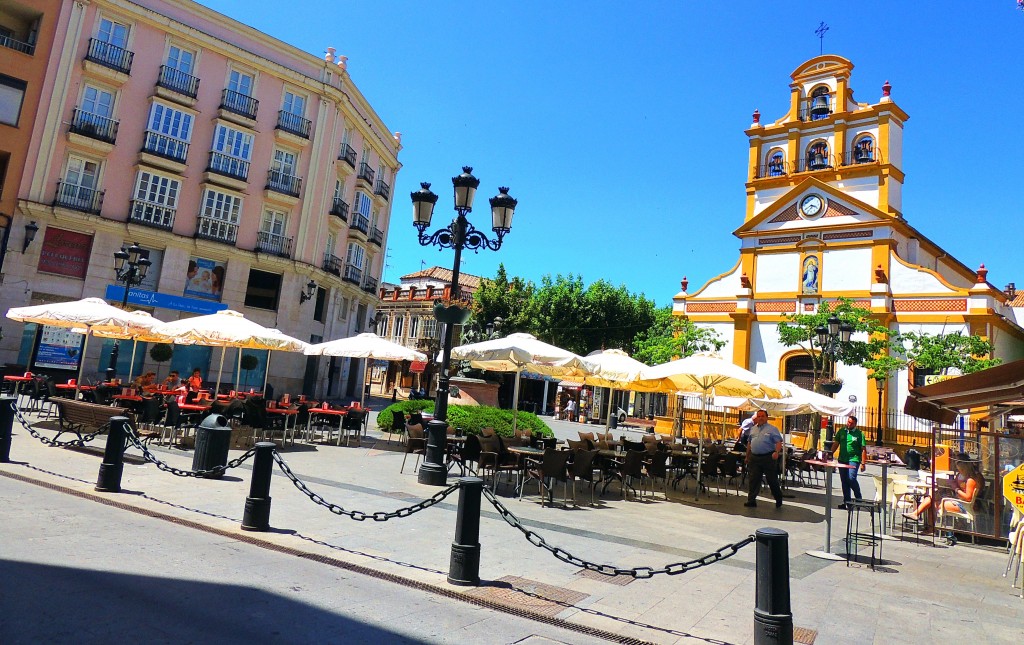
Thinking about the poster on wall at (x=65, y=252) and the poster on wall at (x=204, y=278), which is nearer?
the poster on wall at (x=65, y=252)

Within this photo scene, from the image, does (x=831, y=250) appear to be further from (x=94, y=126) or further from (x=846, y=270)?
(x=94, y=126)

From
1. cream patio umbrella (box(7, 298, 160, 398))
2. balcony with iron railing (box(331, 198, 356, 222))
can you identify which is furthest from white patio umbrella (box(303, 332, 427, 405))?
balcony with iron railing (box(331, 198, 356, 222))

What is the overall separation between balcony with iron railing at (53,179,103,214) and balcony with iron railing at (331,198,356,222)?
9780 mm

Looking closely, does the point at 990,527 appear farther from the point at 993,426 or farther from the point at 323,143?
the point at 323,143

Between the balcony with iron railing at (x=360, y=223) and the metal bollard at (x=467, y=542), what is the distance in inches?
1185

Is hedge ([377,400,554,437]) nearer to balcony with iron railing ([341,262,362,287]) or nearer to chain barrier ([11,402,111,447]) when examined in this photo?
chain barrier ([11,402,111,447])

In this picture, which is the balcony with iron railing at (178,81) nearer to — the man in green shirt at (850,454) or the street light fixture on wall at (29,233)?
the street light fixture on wall at (29,233)

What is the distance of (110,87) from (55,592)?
91.2 feet

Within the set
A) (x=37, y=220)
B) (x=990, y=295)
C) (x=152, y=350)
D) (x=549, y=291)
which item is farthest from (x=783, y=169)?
(x=37, y=220)

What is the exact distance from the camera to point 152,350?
79.9 ft

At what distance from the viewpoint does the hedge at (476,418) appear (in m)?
15.4

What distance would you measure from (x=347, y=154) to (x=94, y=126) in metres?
10.8

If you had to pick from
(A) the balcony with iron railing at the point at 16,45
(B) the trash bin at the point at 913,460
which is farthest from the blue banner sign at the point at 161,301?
(B) the trash bin at the point at 913,460

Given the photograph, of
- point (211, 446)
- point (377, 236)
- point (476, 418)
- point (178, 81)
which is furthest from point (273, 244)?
point (211, 446)
